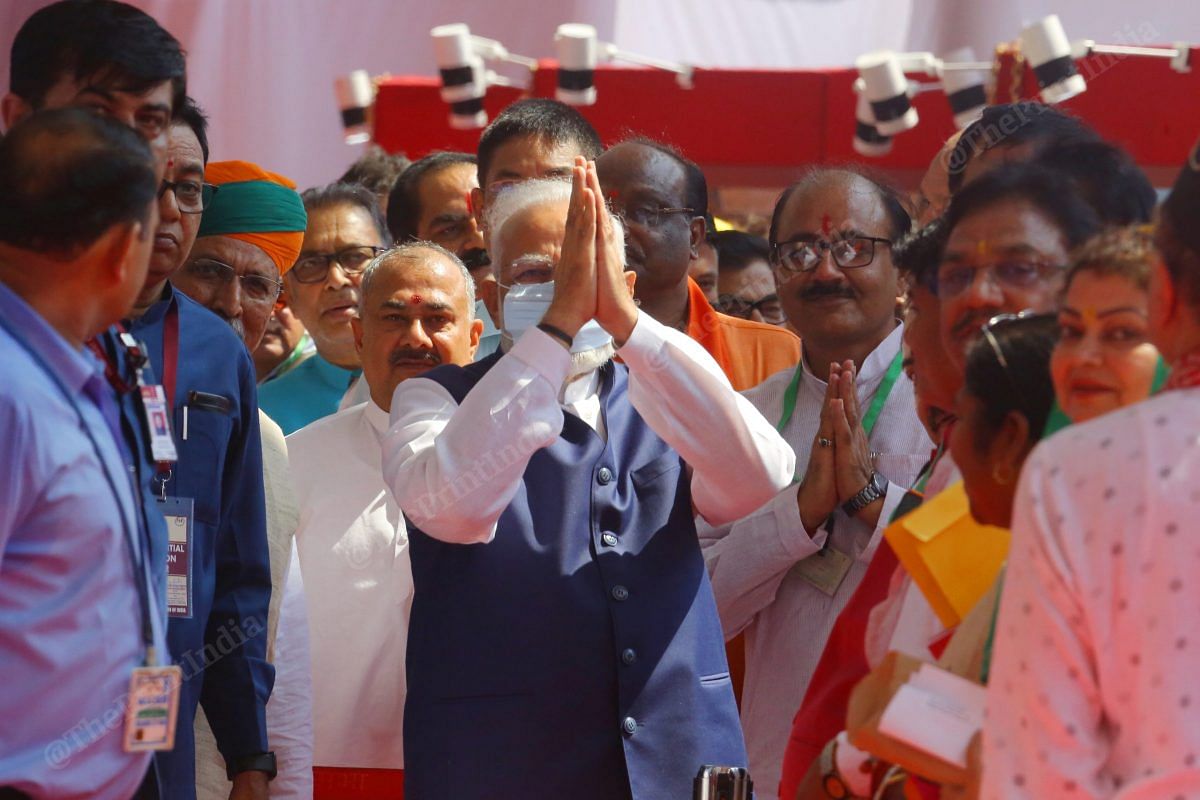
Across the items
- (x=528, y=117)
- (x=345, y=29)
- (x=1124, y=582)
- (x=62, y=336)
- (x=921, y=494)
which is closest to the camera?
(x=1124, y=582)

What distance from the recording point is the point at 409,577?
133 inches

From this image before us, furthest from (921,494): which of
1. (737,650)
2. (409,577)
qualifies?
(409,577)

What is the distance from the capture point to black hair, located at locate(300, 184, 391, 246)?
4.76 metres

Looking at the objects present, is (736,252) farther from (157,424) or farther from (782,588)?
(157,424)

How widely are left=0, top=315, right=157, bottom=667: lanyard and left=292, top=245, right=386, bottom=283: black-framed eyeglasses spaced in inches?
103

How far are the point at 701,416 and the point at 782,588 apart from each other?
2.23 feet

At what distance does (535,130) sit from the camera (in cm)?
396

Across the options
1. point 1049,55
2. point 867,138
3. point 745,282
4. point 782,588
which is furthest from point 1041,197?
point 867,138

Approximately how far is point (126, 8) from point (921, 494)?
Result: 61.3 inches

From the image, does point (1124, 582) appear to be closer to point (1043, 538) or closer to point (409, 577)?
point (1043, 538)

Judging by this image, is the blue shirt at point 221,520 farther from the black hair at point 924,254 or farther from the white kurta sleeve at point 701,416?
the black hair at point 924,254

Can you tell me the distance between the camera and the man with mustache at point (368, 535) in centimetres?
331

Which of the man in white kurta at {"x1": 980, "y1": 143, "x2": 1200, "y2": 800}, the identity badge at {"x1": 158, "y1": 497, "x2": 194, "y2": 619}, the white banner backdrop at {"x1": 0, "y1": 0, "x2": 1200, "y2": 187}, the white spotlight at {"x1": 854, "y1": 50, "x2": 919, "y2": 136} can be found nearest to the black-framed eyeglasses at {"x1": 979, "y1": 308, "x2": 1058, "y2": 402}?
the man in white kurta at {"x1": 980, "y1": 143, "x2": 1200, "y2": 800}

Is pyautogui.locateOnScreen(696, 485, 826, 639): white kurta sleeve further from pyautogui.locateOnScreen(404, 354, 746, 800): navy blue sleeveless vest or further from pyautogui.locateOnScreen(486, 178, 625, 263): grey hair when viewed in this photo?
pyautogui.locateOnScreen(486, 178, 625, 263): grey hair
